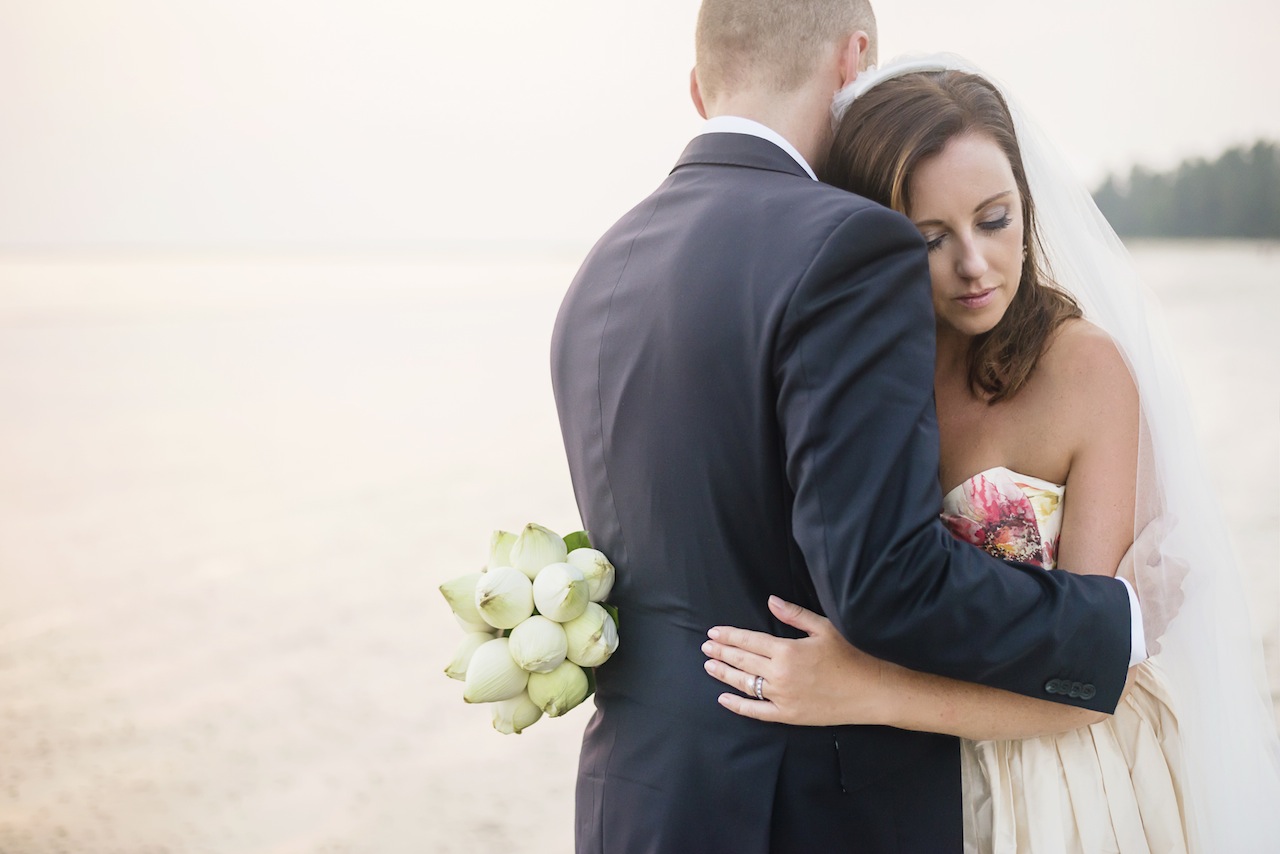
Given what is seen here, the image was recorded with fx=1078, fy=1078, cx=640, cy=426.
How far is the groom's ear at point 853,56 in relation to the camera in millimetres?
1691

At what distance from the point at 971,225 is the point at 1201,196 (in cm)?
1748

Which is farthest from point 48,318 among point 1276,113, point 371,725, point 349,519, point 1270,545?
point 1276,113

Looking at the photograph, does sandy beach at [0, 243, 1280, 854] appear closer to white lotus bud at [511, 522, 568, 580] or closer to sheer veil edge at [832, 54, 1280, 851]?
sheer veil edge at [832, 54, 1280, 851]

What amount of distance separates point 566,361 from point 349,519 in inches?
241

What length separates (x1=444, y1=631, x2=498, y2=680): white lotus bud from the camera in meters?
1.57

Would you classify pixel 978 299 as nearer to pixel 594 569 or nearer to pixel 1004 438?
pixel 1004 438

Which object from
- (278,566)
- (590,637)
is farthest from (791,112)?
(278,566)

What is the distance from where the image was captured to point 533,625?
148 cm

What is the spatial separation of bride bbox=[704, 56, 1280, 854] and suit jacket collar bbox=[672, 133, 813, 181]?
0.24 m

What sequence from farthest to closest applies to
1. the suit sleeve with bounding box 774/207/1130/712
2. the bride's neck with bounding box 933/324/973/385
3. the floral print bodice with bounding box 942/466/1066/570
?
the bride's neck with bounding box 933/324/973/385
the floral print bodice with bounding box 942/466/1066/570
the suit sleeve with bounding box 774/207/1130/712

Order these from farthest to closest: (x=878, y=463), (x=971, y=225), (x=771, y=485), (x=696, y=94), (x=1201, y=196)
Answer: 1. (x=1201, y=196)
2. (x=696, y=94)
3. (x=971, y=225)
4. (x=771, y=485)
5. (x=878, y=463)

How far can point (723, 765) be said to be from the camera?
146 centimetres

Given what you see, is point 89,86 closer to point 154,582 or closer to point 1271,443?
point 154,582

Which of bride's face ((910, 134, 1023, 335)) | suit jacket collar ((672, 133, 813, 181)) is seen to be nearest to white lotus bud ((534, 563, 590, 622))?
suit jacket collar ((672, 133, 813, 181))
